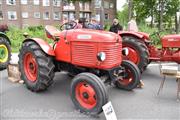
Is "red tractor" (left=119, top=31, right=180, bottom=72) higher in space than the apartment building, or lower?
lower

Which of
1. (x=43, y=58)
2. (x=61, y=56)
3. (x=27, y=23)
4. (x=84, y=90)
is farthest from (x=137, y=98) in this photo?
(x=27, y=23)

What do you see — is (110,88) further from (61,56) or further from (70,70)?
(61,56)

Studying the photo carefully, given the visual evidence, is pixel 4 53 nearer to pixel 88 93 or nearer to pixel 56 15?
pixel 88 93

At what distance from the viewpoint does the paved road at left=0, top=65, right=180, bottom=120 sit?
4.01 meters

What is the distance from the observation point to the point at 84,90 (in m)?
4.09

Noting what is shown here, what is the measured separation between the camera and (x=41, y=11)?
129ft

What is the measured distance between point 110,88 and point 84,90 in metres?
1.43

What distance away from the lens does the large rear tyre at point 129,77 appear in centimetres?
503

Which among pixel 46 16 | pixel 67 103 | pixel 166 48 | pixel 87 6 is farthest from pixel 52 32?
pixel 87 6

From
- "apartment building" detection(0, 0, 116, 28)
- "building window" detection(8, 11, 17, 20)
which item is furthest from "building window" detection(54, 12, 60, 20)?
"building window" detection(8, 11, 17, 20)

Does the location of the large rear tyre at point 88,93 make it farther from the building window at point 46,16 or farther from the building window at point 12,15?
the building window at point 46,16

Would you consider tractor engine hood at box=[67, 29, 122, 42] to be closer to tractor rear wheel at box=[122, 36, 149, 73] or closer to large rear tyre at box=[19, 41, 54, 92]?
large rear tyre at box=[19, 41, 54, 92]

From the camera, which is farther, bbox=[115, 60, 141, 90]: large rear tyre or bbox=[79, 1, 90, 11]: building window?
bbox=[79, 1, 90, 11]: building window

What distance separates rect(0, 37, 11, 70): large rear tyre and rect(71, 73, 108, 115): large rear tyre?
3661mm
